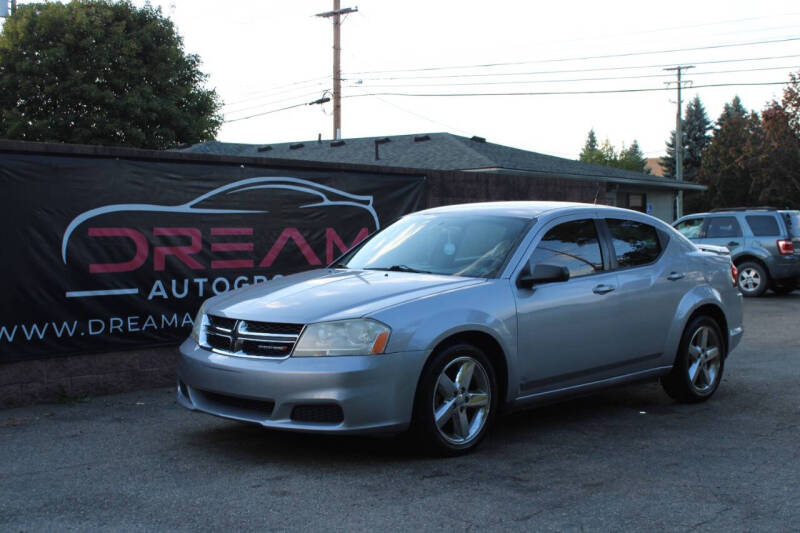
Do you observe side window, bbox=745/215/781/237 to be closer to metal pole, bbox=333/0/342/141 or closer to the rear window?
the rear window

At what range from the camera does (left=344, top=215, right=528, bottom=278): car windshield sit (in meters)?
6.10

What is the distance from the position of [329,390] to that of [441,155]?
21.3 meters

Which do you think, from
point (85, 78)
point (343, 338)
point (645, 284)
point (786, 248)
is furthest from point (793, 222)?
point (85, 78)

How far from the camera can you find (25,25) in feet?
92.9

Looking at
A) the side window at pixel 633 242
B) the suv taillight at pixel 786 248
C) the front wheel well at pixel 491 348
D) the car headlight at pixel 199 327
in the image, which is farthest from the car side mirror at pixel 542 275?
the suv taillight at pixel 786 248

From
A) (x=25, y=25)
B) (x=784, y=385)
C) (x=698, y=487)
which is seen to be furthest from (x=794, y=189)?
(x=698, y=487)

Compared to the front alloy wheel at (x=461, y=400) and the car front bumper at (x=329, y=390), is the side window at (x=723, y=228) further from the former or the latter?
the car front bumper at (x=329, y=390)

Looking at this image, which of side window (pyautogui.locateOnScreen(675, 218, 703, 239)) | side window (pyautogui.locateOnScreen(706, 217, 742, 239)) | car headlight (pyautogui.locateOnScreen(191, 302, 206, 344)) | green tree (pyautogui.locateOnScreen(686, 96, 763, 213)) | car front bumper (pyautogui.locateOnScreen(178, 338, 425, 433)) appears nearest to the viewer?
car front bumper (pyautogui.locateOnScreen(178, 338, 425, 433))

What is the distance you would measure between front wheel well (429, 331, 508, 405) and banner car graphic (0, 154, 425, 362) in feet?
12.4

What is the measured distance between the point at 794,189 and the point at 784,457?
53127mm

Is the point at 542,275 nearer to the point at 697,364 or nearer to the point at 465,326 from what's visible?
the point at 465,326

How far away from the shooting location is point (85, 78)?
28531 mm

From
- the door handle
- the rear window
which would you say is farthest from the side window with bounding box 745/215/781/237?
the door handle

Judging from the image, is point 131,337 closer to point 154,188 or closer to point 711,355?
point 154,188
